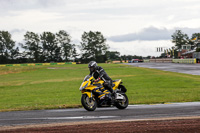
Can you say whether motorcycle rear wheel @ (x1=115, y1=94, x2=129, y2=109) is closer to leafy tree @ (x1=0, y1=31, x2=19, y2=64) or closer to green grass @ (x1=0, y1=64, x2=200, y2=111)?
green grass @ (x1=0, y1=64, x2=200, y2=111)

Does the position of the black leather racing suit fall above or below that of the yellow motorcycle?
above

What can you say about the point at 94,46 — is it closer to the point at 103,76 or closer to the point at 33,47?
the point at 33,47

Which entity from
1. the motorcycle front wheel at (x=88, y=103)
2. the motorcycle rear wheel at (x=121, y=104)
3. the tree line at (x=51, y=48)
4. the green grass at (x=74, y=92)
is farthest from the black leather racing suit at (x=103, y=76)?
the tree line at (x=51, y=48)

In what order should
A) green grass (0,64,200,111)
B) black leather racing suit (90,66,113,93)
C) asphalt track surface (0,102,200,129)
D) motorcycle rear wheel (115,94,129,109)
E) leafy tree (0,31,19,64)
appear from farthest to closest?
leafy tree (0,31,19,64), green grass (0,64,200,111), motorcycle rear wheel (115,94,129,109), black leather racing suit (90,66,113,93), asphalt track surface (0,102,200,129)

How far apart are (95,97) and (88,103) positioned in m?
0.44

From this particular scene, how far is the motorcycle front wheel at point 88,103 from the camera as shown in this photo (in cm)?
1134

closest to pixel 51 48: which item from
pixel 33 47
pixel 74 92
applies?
pixel 33 47

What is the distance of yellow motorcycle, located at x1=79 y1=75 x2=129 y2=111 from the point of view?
1134 centimetres

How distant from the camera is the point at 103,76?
38.8 ft

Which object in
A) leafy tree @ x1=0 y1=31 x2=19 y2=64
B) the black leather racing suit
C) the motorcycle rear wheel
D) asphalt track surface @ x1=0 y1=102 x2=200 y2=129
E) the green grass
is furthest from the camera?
leafy tree @ x1=0 y1=31 x2=19 y2=64

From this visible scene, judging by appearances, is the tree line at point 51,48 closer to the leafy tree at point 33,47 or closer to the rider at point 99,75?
the leafy tree at point 33,47

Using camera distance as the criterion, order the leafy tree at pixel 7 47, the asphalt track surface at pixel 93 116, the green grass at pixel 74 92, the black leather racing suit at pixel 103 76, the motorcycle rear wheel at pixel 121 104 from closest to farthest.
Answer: the asphalt track surface at pixel 93 116, the black leather racing suit at pixel 103 76, the motorcycle rear wheel at pixel 121 104, the green grass at pixel 74 92, the leafy tree at pixel 7 47

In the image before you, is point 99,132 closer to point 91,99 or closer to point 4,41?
point 91,99

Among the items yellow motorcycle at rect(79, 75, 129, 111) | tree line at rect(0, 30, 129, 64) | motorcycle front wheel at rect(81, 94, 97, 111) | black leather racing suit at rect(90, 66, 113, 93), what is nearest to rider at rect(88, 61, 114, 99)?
black leather racing suit at rect(90, 66, 113, 93)
